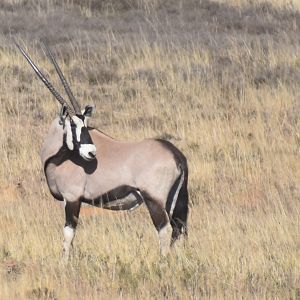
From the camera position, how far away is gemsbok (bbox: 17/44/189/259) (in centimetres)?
817

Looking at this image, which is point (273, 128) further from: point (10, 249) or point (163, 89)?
point (10, 249)

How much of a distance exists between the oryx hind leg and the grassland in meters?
0.13

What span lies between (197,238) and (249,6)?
47.1ft

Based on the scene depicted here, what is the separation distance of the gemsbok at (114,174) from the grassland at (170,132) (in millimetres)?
301

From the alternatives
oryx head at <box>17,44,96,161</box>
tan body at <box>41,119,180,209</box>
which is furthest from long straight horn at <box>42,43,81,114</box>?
tan body at <box>41,119,180,209</box>

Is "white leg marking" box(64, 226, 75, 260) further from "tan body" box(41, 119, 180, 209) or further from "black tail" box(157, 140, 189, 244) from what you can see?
"black tail" box(157, 140, 189, 244)

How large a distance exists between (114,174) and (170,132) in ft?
19.4

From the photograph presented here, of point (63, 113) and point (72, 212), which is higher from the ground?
point (63, 113)

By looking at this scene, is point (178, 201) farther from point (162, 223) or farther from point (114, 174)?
point (114, 174)

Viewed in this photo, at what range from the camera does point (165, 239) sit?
8.23 metres

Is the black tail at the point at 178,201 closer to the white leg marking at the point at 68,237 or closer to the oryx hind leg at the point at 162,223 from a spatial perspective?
the oryx hind leg at the point at 162,223

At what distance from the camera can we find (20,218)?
32.4 feet

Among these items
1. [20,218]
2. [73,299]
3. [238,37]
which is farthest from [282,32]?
[73,299]

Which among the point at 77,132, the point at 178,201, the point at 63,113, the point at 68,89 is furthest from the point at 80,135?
the point at 178,201
